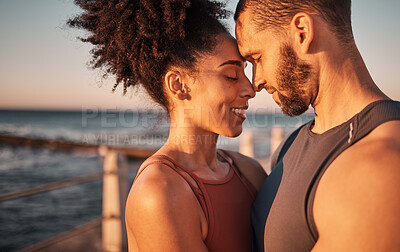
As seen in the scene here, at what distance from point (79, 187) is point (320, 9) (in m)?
12.3

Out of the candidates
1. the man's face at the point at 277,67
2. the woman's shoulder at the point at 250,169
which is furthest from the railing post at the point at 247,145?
the man's face at the point at 277,67

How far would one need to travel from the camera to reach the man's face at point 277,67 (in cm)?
172

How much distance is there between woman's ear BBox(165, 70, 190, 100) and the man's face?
1.38 feet

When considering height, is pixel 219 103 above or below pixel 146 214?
above

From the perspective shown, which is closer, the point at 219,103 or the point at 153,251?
the point at 153,251

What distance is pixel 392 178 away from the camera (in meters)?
1.09

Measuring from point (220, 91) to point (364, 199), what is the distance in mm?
1074

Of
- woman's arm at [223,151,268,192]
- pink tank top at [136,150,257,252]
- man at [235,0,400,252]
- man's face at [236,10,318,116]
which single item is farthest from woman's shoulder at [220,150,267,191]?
man's face at [236,10,318,116]

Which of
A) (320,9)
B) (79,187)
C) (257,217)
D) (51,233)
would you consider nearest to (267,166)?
(257,217)

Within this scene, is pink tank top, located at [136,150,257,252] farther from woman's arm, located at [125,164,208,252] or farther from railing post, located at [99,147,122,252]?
railing post, located at [99,147,122,252]

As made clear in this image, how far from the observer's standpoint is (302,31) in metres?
1.65

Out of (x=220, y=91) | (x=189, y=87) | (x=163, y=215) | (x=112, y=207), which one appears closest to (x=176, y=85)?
(x=189, y=87)

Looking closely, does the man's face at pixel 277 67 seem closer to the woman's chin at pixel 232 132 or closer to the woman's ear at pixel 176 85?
the woman's chin at pixel 232 132

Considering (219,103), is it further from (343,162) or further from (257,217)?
(343,162)
